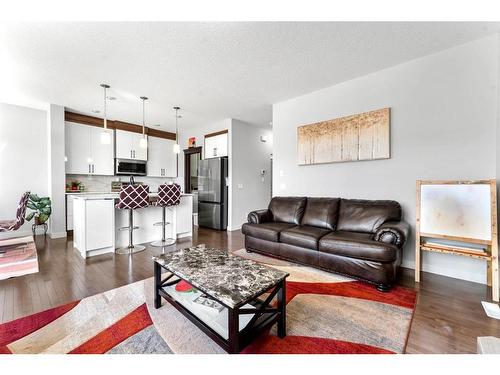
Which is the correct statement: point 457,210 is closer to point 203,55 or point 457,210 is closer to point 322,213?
point 322,213

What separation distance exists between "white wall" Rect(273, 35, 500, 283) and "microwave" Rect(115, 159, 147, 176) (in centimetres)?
476

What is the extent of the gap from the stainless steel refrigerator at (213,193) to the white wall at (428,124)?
7.68 ft

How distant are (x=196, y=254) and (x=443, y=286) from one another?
2.57 m

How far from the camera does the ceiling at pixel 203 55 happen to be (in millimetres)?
2139

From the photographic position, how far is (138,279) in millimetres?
2416

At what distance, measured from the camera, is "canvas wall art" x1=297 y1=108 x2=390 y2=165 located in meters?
2.97

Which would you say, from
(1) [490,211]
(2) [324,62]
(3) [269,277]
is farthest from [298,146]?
(3) [269,277]

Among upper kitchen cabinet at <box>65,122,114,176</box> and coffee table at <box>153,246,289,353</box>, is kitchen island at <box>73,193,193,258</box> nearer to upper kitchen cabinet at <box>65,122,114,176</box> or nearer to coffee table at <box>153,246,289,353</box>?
upper kitchen cabinet at <box>65,122,114,176</box>

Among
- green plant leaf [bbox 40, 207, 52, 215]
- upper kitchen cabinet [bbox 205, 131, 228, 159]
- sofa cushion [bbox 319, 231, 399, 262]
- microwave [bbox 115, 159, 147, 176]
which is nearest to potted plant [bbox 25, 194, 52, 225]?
green plant leaf [bbox 40, 207, 52, 215]

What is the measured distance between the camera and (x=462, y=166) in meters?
2.45

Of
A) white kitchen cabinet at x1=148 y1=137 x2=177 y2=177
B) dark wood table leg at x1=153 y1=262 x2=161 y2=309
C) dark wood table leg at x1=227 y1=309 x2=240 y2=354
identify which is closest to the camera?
dark wood table leg at x1=227 y1=309 x2=240 y2=354

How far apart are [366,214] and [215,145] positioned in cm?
381

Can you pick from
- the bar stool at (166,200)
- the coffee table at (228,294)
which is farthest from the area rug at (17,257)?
the coffee table at (228,294)

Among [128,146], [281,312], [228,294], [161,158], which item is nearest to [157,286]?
[228,294]
